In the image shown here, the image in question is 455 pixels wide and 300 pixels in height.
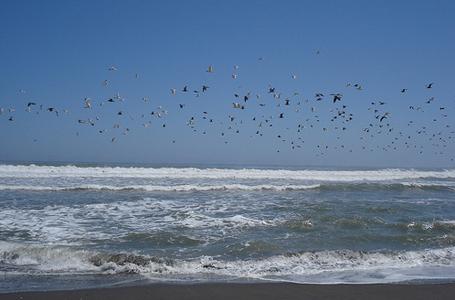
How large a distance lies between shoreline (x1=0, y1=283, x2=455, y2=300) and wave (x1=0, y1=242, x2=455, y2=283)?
0.54m

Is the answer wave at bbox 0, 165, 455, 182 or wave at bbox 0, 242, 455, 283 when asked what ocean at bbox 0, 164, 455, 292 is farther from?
wave at bbox 0, 165, 455, 182

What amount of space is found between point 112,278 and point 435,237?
868 cm

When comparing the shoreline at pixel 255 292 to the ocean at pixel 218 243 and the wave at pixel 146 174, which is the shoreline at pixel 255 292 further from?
the wave at pixel 146 174

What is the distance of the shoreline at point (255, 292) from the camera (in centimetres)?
679

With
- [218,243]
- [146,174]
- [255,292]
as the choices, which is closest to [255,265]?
[255,292]

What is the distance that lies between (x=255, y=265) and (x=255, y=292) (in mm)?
1773

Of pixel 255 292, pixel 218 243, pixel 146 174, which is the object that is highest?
pixel 146 174

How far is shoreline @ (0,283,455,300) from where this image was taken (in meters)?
6.79

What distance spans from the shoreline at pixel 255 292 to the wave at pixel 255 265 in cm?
54

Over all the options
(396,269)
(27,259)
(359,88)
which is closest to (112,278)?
(27,259)

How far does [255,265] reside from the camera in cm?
887

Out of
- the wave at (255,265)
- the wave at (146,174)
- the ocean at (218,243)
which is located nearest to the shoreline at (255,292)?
the ocean at (218,243)

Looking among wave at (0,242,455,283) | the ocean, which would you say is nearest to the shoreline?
the ocean

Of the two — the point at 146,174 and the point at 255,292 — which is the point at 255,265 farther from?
the point at 146,174
